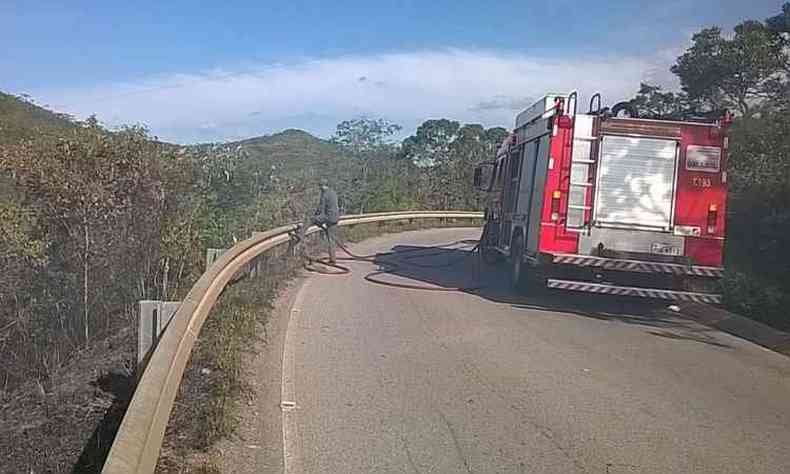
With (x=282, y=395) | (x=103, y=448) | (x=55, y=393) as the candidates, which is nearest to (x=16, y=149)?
(x=55, y=393)

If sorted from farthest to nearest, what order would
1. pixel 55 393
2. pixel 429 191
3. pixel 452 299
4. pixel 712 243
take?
pixel 429 191, pixel 452 299, pixel 712 243, pixel 55 393

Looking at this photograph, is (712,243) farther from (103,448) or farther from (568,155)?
(103,448)

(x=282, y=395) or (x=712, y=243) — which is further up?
(x=712, y=243)

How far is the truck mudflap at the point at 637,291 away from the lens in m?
12.5

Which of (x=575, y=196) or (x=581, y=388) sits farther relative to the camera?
(x=575, y=196)

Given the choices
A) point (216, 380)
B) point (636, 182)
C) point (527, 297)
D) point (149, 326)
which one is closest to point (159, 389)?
point (149, 326)

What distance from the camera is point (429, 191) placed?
132 ft

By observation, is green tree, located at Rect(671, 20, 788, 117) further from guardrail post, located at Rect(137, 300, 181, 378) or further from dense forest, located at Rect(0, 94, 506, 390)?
guardrail post, located at Rect(137, 300, 181, 378)

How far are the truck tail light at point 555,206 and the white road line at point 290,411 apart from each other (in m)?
4.41

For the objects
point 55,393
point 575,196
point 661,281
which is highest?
point 575,196

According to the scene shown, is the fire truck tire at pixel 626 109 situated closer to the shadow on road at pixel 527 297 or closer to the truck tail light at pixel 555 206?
the truck tail light at pixel 555 206

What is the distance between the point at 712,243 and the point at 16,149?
12211mm

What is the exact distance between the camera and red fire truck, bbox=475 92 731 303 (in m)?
12.5

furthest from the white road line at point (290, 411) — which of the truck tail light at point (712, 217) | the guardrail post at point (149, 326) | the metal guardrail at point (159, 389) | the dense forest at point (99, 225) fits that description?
the truck tail light at point (712, 217)
